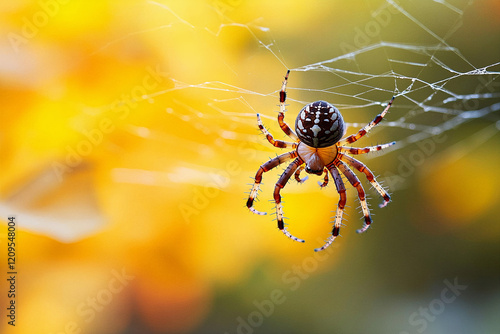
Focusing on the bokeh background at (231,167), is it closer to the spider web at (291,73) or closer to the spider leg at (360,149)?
the spider web at (291,73)

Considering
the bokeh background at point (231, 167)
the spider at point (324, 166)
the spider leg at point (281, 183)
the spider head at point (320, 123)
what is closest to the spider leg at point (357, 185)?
the spider at point (324, 166)

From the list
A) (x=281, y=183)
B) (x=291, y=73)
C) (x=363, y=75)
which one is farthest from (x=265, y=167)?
(x=363, y=75)

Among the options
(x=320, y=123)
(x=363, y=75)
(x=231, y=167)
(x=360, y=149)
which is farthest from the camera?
(x=231, y=167)

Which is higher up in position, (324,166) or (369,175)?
(324,166)

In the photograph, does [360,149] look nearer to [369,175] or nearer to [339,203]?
[369,175]

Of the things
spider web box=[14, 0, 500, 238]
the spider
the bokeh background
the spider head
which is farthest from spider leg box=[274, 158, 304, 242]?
spider web box=[14, 0, 500, 238]

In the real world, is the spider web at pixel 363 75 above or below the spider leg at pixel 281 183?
above

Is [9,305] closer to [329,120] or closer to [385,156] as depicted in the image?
[329,120]
